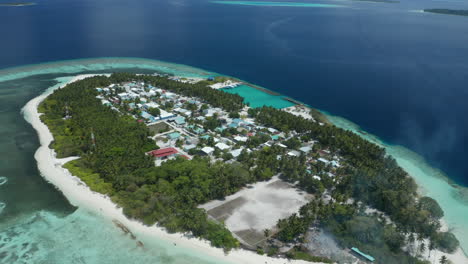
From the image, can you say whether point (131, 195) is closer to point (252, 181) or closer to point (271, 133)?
point (252, 181)

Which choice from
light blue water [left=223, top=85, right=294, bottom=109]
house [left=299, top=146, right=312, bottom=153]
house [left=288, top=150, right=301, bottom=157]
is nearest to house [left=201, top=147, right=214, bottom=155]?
house [left=288, top=150, right=301, bottom=157]

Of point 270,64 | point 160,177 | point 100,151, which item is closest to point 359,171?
point 160,177

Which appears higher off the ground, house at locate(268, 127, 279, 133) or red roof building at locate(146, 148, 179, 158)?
house at locate(268, 127, 279, 133)

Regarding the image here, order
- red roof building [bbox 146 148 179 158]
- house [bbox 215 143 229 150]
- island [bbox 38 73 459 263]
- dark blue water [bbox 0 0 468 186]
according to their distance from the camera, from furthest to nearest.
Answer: dark blue water [bbox 0 0 468 186] → house [bbox 215 143 229 150] → red roof building [bbox 146 148 179 158] → island [bbox 38 73 459 263]

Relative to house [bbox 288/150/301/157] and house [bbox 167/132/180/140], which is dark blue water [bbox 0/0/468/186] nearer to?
house [bbox 288/150/301/157]

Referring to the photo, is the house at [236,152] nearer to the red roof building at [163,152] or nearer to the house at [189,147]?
the house at [189,147]

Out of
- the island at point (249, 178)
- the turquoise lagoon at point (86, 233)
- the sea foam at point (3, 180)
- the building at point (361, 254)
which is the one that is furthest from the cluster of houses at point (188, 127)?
the sea foam at point (3, 180)

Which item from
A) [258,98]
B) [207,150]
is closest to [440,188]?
[207,150]
